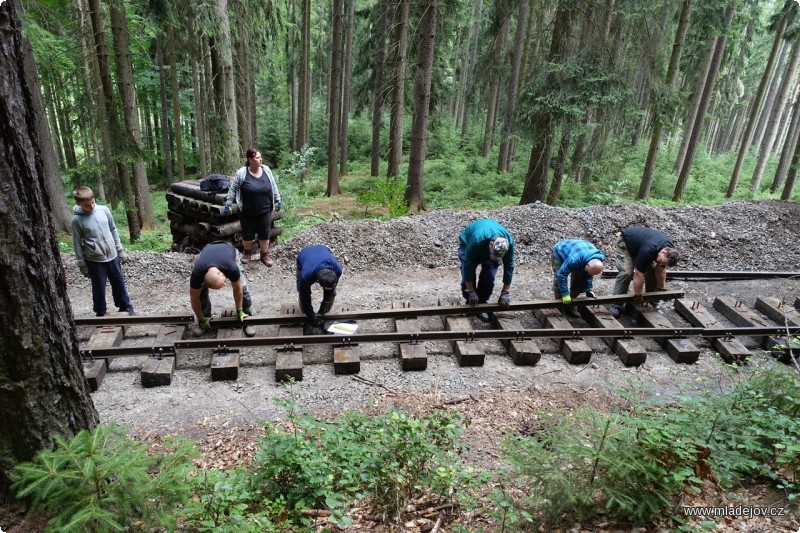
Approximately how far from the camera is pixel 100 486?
247 cm

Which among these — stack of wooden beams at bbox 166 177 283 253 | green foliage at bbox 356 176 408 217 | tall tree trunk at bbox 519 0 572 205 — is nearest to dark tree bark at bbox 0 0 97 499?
stack of wooden beams at bbox 166 177 283 253

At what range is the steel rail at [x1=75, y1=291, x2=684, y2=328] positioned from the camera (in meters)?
6.13

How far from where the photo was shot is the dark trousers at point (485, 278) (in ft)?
22.1

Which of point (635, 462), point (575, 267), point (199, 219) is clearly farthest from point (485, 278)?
point (199, 219)

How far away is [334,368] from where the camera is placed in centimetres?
564

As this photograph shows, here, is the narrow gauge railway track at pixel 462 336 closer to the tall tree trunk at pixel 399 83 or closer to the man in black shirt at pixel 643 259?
the man in black shirt at pixel 643 259

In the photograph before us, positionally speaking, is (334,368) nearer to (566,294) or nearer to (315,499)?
(315,499)

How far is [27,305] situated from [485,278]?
18.0 ft

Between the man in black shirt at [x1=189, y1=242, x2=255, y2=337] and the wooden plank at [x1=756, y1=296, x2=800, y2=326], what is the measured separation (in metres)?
8.37

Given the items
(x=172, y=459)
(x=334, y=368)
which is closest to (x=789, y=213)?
(x=334, y=368)

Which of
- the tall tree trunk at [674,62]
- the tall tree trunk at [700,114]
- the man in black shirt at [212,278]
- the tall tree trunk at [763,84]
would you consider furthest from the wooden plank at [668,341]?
the tall tree trunk at [763,84]

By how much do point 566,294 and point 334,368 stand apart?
12.2ft

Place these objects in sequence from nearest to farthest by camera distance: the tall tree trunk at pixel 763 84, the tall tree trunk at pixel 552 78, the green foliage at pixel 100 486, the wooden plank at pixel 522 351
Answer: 1. the green foliage at pixel 100 486
2. the wooden plank at pixel 522 351
3. the tall tree trunk at pixel 552 78
4. the tall tree trunk at pixel 763 84

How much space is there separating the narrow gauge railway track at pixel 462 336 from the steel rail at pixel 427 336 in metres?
0.01
